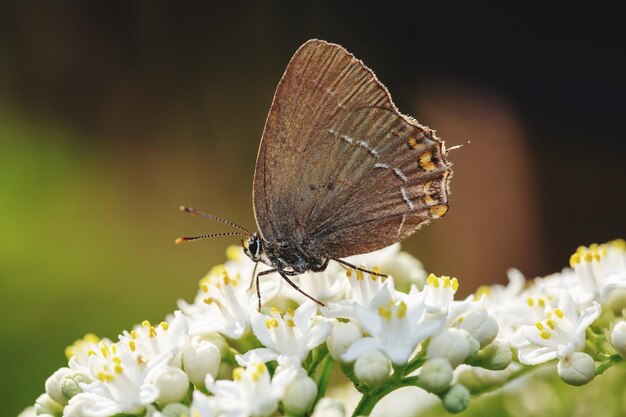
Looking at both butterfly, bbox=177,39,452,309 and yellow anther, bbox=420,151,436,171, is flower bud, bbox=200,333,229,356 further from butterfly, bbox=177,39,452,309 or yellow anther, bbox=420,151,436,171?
yellow anther, bbox=420,151,436,171

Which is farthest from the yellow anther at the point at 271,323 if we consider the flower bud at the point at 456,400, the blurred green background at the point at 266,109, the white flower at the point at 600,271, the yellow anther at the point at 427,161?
Result: the blurred green background at the point at 266,109

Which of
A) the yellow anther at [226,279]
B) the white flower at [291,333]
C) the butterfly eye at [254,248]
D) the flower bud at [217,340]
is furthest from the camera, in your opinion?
the butterfly eye at [254,248]

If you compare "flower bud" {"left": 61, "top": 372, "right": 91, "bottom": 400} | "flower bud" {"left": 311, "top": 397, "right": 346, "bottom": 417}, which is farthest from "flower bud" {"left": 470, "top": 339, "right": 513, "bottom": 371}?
"flower bud" {"left": 61, "top": 372, "right": 91, "bottom": 400}

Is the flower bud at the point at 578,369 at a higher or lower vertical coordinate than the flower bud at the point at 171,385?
lower

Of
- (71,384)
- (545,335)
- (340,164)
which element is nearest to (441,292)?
(545,335)

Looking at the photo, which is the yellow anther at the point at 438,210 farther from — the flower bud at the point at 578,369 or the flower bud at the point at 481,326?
the flower bud at the point at 578,369
